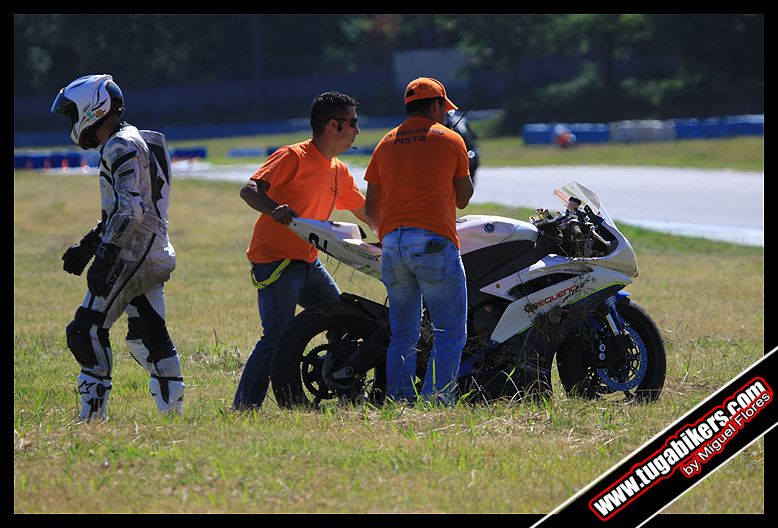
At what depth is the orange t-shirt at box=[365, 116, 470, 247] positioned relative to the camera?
6672mm

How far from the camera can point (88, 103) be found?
6.81 meters

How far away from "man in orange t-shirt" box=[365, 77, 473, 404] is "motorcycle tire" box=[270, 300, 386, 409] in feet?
0.92

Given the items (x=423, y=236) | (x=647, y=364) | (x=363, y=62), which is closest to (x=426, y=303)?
(x=423, y=236)

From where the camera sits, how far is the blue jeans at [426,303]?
6695mm

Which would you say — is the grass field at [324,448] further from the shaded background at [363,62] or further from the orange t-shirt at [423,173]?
the shaded background at [363,62]

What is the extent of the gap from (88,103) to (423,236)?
6.39 ft

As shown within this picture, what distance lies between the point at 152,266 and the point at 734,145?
33.6m

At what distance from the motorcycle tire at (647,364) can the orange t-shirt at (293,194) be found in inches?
63.5

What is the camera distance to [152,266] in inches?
273


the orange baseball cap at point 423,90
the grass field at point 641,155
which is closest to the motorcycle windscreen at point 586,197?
the orange baseball cap at point 423,90

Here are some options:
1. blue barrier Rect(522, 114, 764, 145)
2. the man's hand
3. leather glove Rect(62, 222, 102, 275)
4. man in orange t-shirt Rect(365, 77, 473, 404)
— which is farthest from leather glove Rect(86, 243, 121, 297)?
blue barrier Rect(522, 114, 764, 145)

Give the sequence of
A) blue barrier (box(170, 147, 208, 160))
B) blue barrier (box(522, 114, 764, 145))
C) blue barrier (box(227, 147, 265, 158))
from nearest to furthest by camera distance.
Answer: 1. blue barrier (box(522, 114, 764, 145))
2. blue barrier (box(170, 147, 208, 160))
3. blue barrier (box(227, 147, 265, 158))

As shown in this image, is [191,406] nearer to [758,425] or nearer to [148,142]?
[148,142]

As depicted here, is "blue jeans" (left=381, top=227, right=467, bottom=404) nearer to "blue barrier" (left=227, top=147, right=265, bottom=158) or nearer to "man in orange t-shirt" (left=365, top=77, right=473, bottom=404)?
"man in orange t-shirt" (left=365, top=77, right=473, bottom=404)
